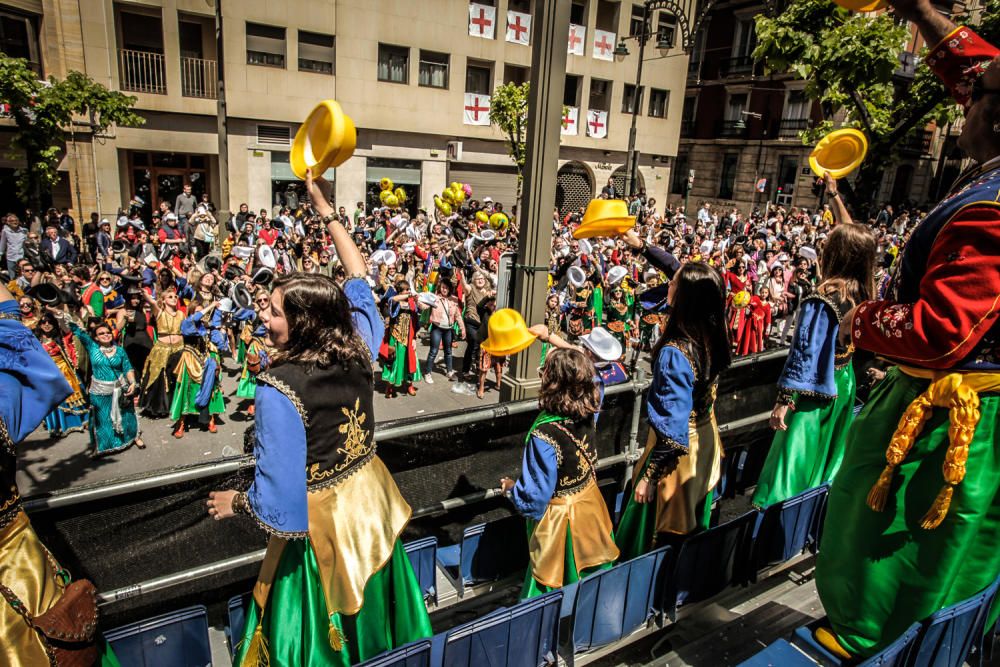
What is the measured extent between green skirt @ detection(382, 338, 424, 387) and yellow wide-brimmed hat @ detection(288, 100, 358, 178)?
6181 mm

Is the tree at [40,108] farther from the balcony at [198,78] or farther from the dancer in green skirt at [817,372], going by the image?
the dancer in green skirt at [817,372]

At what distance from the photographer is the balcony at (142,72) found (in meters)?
20.7

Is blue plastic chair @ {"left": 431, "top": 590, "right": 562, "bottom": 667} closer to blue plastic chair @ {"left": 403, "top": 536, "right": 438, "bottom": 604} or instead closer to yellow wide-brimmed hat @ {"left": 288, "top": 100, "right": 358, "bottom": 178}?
blue plastic chair @ {"left": 403, "top": 536, "right": 438, "bottom": 604}

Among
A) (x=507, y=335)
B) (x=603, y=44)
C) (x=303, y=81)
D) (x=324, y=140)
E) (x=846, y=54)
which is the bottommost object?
(x=507, y=335)

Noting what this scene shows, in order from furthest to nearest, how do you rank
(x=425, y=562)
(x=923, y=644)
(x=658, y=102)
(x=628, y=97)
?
1. (x=658, y=102)
2. (x=628, y=97)
3. (x=425, y=562)
4. (x=923, y=644)

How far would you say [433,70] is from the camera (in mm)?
25188

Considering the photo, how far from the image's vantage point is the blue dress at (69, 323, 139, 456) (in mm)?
6590

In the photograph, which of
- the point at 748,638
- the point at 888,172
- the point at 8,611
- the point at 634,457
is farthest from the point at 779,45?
the point at 888,172

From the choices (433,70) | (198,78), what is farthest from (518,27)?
(198,78)

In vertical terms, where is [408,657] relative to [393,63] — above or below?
below

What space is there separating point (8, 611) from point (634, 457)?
362cm

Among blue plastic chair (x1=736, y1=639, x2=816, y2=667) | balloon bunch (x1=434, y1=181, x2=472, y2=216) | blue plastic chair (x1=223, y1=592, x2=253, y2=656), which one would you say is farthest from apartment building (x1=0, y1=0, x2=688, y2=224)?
blue plastic chair (x1=736, y1=639, x2=816, y2=667)

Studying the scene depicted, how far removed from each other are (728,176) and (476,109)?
19.6 meters

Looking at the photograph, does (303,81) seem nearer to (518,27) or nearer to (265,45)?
(265,45)
